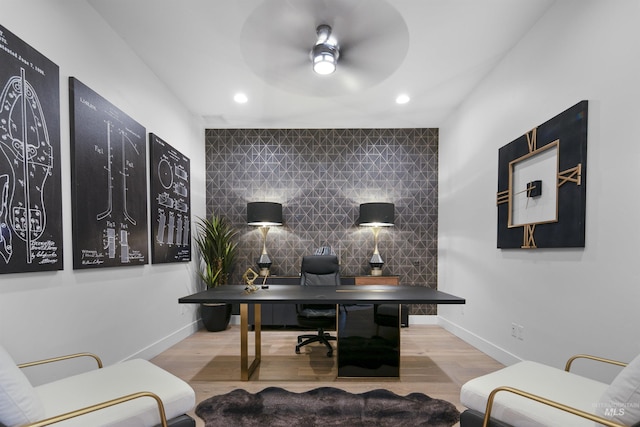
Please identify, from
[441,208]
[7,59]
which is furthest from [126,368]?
[441,208]

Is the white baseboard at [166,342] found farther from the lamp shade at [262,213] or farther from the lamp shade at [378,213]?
the lamp shade at [378,213]

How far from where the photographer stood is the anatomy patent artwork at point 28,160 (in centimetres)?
158

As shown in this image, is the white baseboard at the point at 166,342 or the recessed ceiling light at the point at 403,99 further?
the recessed ceiling light at the point at 403,99

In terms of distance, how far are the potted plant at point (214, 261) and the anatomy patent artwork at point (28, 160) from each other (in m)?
2.23

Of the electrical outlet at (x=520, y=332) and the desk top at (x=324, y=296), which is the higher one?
the desk top at (x=324, y=296)

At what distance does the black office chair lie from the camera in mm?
3037

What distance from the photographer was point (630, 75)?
66.2 inches

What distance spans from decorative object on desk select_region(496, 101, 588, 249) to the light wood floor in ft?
4.24

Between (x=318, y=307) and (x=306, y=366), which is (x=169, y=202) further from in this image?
(x=306, y=366)

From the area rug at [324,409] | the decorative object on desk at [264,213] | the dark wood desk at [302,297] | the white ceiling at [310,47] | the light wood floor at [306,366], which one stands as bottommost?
the light wood floor at [306,366]

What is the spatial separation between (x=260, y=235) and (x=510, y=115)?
140 inches

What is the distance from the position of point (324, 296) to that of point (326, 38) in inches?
84.1

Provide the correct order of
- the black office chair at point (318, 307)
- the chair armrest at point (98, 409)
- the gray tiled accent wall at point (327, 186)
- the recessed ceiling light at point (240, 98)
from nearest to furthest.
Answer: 1. the chair armrest at point (98, 409)
2. the black office chair at point (318, 307)
3. the recessed ceiling light at point (240, 98)
4. the gray tiled accent wall at point (327, 186)

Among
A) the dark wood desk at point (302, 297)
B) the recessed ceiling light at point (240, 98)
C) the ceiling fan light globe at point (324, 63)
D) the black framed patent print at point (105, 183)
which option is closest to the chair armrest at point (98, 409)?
the dark wood desk at point (302, 297)
